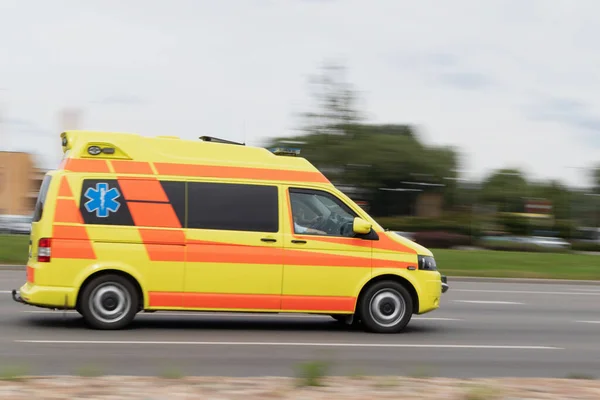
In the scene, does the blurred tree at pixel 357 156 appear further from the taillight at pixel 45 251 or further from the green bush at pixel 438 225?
the taillight at pixel 45 251

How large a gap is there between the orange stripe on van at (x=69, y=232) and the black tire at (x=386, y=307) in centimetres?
A: 344

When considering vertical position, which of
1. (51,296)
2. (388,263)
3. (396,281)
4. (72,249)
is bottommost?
(51,296)

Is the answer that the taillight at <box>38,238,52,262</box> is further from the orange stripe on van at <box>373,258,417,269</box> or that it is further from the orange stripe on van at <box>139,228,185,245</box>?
the orange stripe on van at <box>373,258,417,269</box>

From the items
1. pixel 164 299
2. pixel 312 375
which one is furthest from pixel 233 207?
pixel 312 375

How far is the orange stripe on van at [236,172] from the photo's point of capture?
1053cm

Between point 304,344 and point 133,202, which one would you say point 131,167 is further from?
point 304,344

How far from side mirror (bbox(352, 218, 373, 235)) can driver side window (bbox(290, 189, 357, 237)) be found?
12 cm

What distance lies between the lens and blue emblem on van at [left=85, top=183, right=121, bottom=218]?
404 inches

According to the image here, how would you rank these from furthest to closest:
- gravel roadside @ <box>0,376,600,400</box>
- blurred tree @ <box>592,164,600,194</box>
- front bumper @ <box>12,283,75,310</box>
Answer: blurred tree @ <box>592,164,600,194</box> < front bumper @ <box>12,283,75,310</box> < gravel roadside @ <box>0,376,600,400</box>

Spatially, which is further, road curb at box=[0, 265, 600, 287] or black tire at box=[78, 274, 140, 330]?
road curb at box=[0, 265, 600, 287]

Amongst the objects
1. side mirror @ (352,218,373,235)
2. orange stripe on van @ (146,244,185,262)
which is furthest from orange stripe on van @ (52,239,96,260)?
side mirror @ (352,218,373,235)

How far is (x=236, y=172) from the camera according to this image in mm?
10727

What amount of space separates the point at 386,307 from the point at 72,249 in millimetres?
3849

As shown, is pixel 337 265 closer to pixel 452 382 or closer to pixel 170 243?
pixel 170 243
